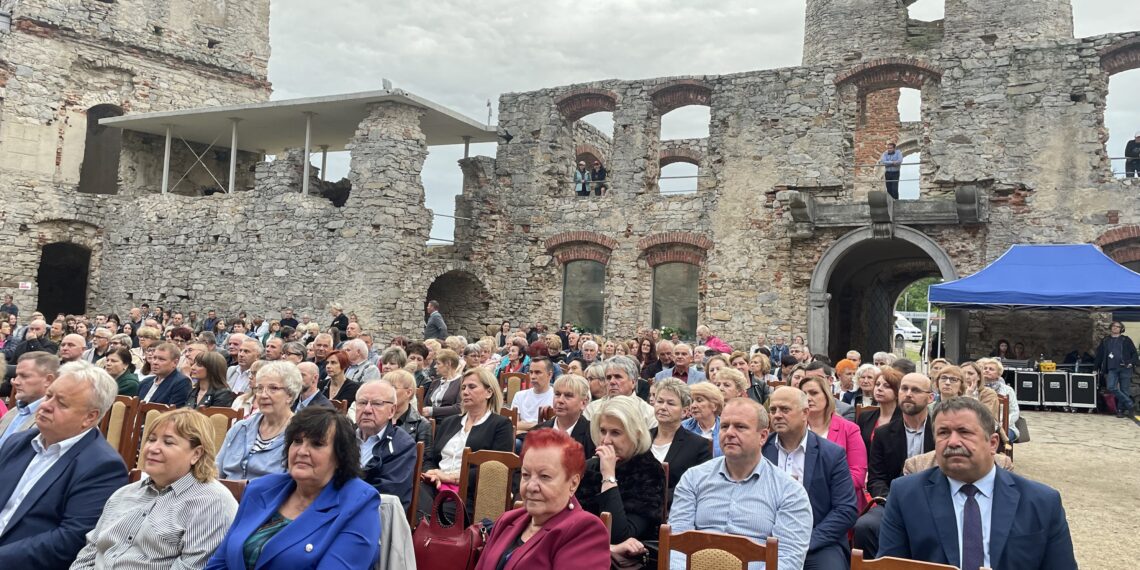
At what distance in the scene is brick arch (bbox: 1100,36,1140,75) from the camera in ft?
43.8

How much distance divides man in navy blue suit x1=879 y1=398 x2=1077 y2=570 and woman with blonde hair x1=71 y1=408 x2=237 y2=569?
2.81 m

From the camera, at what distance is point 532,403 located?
7.16 meters

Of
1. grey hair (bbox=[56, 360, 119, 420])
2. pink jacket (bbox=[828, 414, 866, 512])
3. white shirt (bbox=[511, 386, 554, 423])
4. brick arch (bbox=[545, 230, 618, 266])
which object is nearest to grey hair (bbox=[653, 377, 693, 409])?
pink jacket (bbox=[828, 414, 866, 512])

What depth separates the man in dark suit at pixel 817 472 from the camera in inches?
157

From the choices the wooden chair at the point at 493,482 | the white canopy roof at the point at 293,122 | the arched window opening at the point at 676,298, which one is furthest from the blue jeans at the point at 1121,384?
the white canopy roof at the point at 293,122

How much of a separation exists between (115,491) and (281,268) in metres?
13.5

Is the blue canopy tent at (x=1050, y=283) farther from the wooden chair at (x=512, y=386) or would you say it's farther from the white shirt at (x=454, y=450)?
the white shirt at (x=454, y=450)

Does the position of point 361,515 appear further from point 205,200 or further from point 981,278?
point 205,200

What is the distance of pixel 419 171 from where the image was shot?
16000 mm

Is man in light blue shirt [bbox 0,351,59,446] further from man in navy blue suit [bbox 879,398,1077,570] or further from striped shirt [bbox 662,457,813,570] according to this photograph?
man in navy blue suit [bbox 879,398,1077,570]

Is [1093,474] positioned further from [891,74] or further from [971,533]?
[891,74]

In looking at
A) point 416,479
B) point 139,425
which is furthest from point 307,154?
point 416,479

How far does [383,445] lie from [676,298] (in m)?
12.4

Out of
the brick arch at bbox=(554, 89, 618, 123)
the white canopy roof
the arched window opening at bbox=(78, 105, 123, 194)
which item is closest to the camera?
the white canopy roof
